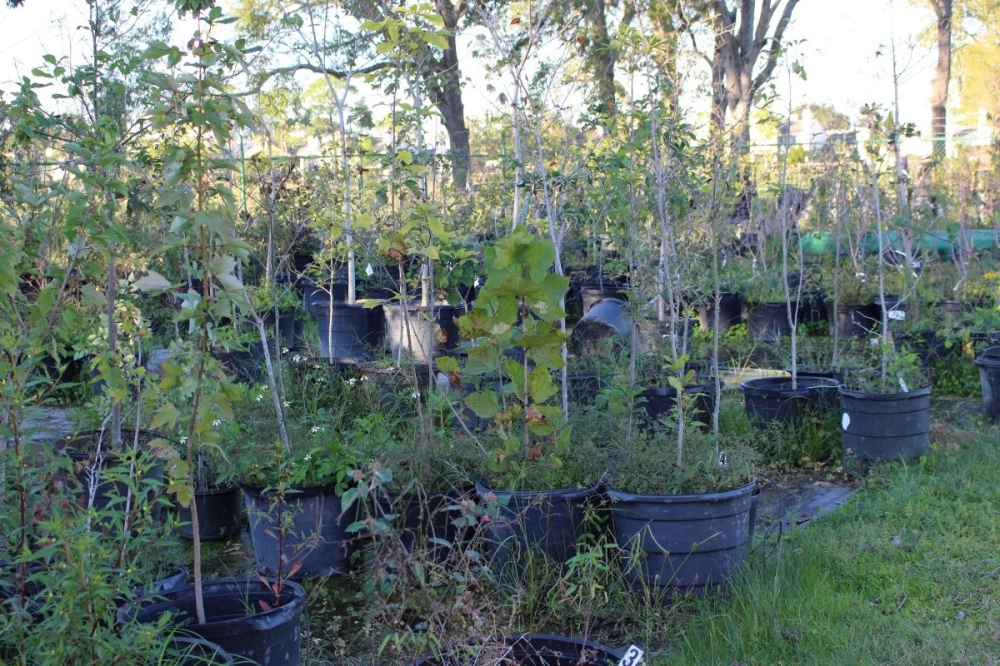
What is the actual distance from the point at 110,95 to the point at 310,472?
313 cm

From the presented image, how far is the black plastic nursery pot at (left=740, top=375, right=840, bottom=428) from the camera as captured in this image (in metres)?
5.24

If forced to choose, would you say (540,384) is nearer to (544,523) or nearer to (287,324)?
(544,523)

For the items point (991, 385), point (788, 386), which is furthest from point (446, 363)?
point (991, 385)

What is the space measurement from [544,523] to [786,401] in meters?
2.52

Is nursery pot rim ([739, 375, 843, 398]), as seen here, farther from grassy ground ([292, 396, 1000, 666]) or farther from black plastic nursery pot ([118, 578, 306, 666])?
black plastic nursery pot ([118, 578, 306, 666])

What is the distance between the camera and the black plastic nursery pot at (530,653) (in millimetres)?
2164

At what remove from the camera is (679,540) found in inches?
124

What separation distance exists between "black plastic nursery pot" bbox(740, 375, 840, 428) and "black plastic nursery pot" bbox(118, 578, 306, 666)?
3.45 meters

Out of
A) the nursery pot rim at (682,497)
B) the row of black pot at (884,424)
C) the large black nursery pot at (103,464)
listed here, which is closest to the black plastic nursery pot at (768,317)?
the row of black pot at (884,424)

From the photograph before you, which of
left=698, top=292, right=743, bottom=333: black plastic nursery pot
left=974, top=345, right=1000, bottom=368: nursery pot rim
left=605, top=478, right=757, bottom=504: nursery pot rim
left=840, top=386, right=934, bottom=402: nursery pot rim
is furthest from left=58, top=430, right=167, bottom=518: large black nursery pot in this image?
left=698, top=292, right=743, bottom=333: black plastic nursery pot

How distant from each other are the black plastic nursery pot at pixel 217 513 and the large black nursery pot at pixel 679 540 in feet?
6.41

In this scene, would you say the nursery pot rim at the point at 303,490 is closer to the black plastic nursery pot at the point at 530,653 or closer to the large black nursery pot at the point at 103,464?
the large black nursery pot at the point at 103,464

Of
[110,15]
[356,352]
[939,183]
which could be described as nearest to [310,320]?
[356,352]

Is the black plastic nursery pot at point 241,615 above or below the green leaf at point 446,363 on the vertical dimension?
below
